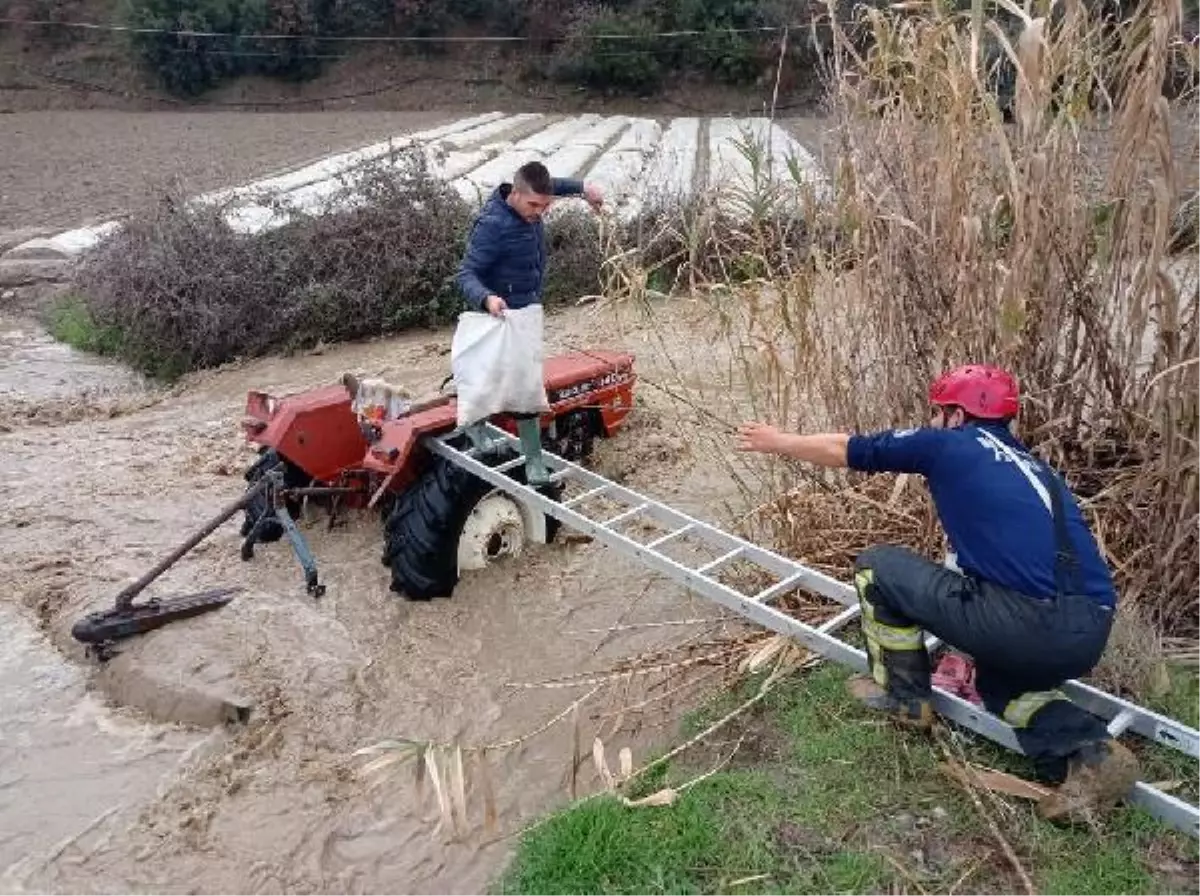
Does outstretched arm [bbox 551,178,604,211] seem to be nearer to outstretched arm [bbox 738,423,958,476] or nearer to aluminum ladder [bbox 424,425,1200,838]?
aluminum ladder [bbox 424,425,1200,838]

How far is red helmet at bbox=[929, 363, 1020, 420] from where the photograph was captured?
3029 mm

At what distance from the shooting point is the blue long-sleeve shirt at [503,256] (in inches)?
173

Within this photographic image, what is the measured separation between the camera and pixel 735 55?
71.7 ft

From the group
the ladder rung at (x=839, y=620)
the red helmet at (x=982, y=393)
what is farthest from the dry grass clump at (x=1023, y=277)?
the ladder rung at (x=839, y=620)

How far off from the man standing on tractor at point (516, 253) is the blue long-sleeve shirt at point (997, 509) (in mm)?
1859

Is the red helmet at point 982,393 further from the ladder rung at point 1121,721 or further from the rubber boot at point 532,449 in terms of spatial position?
the rubber boot at point 532,449

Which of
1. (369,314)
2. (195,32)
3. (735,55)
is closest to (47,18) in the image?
(195,32)

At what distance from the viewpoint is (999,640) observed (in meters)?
2.87

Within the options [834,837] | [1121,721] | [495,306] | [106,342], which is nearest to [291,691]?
[495,306]

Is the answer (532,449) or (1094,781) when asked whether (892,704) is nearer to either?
(1094,781)

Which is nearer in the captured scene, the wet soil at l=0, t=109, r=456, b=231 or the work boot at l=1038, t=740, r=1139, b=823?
the work boot at l=1038, t=740, r=1139, b=823

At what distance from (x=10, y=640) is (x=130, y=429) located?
8.37 ft

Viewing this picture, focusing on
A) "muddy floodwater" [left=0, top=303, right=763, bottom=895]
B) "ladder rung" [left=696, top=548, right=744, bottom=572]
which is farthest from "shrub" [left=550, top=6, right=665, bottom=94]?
"ladder rung" [left=696, top=548, right=744, bottom=572]

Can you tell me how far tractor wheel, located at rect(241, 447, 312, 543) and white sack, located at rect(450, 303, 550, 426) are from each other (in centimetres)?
96
